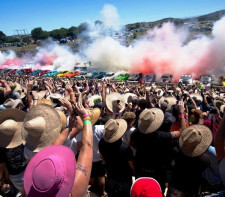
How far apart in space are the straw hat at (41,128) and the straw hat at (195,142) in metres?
1.65

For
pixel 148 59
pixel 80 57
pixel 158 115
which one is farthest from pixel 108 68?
pixel 158 115

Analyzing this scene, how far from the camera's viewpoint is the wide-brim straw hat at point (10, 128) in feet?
9.67

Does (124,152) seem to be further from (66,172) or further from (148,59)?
(148,59)

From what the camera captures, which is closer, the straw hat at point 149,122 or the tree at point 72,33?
the straw hat at point 149,122

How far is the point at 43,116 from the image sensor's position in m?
2.65

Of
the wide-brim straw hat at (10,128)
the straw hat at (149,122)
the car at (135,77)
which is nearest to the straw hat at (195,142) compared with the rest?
the straw hat at (149,122)

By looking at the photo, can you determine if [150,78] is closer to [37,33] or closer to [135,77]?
[135,77]

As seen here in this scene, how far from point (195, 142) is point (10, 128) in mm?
2563

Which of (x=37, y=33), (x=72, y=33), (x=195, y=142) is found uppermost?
(x=37, y=33)

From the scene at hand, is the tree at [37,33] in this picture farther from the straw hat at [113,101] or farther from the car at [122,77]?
the straw hat at [113,101]

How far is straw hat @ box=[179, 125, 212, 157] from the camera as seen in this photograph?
101 inches

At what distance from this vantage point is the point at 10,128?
296cm

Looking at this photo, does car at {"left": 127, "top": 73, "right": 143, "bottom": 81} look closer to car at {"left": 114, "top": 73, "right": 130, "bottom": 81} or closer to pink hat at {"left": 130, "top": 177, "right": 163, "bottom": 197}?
car at {"left": 114, "top": 73, "right": 130, "bottom": 81}

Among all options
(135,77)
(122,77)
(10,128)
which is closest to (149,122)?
(10,128)
